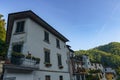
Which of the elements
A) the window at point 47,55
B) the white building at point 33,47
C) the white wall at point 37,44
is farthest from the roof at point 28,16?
the window at point 47,55

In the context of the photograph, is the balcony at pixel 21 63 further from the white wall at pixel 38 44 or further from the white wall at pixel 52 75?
the white wall at pixel 52 75

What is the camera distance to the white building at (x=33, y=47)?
15.2 meters

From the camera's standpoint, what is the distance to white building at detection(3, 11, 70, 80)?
49.8 feet

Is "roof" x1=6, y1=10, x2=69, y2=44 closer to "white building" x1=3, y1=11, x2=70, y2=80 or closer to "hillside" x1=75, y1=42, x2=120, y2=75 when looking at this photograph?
"white building" x1=3, y1=11, x2=70, y2=80

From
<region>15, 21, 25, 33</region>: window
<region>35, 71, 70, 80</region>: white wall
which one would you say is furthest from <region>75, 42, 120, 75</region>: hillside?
<region>15, 21, 25, 33</region>: window

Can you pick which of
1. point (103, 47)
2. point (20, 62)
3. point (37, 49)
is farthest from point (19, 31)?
point (103, 47)

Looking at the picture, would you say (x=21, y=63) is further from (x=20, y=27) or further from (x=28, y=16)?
(x=28, y=16)

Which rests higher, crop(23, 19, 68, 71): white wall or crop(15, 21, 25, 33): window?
crop(15, 21, 25, 33): window

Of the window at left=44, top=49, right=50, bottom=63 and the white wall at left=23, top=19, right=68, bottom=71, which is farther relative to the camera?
the window at left=44, top=49, right=50, bottom=63

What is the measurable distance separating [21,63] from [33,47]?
3556 mm

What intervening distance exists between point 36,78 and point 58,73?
6588mm

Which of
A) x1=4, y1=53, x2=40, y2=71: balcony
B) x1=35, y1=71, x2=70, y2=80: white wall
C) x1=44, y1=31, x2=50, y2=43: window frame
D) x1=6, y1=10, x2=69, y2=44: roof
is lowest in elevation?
x1=35, y1=71, x2=70, y2=80: white wall

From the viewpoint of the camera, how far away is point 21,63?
14.8m

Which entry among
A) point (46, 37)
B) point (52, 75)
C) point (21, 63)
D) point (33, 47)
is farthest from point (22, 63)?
point (46, 37)
